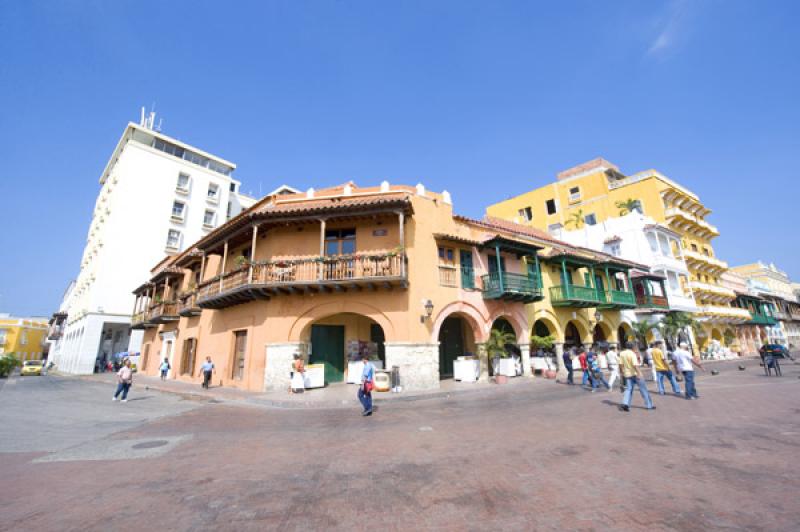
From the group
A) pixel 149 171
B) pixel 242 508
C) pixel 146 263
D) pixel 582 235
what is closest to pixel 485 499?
pixel 242 508

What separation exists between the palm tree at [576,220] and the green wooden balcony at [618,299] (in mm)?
10621

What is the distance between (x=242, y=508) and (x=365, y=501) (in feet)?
4.90

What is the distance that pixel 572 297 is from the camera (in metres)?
21.6

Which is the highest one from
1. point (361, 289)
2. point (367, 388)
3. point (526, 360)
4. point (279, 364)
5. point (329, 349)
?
point (361, 289)

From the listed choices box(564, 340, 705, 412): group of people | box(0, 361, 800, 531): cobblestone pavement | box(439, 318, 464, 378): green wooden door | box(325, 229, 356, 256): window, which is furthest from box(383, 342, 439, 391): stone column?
box(564, 340, 705, 412): group of people

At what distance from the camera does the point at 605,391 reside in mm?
13672

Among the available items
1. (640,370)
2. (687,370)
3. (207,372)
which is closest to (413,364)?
(640,370)

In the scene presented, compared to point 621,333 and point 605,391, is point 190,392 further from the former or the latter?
point 621,333

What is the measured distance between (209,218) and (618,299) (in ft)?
140

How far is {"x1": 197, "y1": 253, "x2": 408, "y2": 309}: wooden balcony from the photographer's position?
583 inches

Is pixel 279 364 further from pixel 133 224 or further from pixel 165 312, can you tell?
pixel 133 224

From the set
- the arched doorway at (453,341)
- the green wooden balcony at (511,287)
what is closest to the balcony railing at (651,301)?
the green wooden balcony at (511,287)

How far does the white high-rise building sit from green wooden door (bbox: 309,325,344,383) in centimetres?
2653

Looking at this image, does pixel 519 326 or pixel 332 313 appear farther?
pixel 519 326
